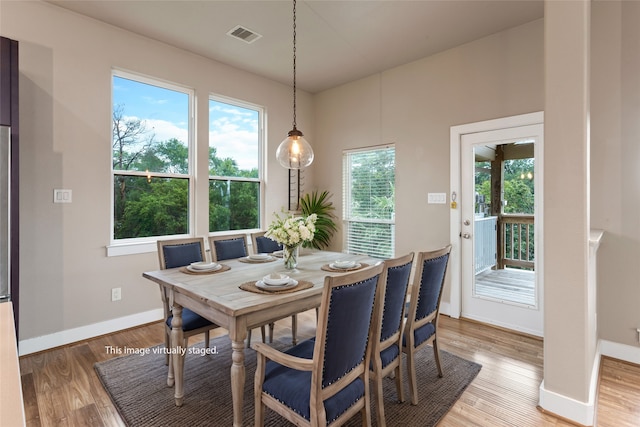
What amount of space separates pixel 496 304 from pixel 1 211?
4387 millimetres

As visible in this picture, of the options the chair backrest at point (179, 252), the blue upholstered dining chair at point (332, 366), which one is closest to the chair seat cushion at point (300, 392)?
the blue upholstered dining chair at point (332, 366)

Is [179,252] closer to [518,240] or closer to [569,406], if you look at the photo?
[569,406]

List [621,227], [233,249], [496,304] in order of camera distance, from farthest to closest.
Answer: [496,304]
[233,249]
[621,227]

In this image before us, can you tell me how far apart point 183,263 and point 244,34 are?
2395 millimetres

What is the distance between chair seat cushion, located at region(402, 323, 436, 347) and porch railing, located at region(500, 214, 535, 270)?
5.33ft

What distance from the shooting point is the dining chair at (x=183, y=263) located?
7.52 ft

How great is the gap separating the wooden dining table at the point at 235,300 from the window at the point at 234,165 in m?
1.64

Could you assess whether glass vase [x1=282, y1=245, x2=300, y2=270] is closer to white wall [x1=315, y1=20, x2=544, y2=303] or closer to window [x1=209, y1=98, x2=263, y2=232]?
window [x1=209, y1=98, x2=263, y2=232]

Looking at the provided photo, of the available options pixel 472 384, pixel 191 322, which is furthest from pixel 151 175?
pixel 472 384

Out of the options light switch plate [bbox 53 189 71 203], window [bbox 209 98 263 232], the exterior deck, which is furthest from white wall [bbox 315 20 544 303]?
light switch plate [bbox 53 189 71 203]

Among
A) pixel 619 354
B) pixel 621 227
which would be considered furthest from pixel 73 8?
pixel 619 354

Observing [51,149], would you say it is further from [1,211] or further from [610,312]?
[610,312]

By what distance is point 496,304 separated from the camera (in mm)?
3373

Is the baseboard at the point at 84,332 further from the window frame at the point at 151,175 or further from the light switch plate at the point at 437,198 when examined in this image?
the light switch plate at the point at 437,198
